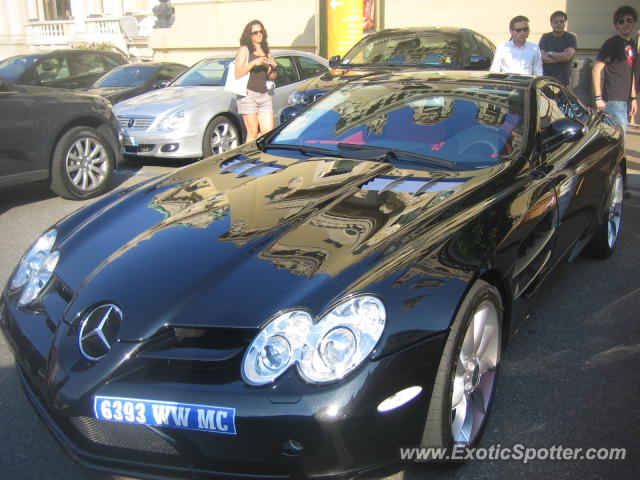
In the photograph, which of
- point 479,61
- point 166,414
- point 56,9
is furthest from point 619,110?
point 56,9

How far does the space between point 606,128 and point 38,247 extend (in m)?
3.76

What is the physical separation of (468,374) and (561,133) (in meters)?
1.70

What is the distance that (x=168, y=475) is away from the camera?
2180 mm

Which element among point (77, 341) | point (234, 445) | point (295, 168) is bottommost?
point (234, 445)

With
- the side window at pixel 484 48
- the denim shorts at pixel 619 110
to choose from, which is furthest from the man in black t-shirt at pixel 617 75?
the side window at pixel 484 48

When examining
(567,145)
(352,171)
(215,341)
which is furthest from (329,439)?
(567,145)

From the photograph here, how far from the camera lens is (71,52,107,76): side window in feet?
38.6

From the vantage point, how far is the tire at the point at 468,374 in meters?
2.26

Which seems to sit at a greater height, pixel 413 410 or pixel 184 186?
pixel 184 186

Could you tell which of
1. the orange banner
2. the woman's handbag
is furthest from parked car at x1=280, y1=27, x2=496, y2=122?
the orange banner

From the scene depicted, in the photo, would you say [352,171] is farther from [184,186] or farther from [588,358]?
[588,358]

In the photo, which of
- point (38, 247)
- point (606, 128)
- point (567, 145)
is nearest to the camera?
point (38, 247)

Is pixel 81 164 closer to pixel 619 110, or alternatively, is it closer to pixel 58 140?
pixel 58 140

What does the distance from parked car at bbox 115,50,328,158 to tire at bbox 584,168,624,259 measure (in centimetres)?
487
